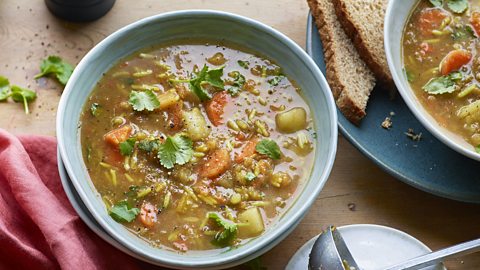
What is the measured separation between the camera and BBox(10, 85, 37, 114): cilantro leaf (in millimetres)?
4352

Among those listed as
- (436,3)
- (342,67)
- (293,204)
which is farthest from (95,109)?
(436,3)

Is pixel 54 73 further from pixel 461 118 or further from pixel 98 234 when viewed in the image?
pixel 461 118

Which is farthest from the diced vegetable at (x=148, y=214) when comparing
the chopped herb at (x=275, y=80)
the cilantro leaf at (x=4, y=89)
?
the cilantro leaf at (x=4, y=89)

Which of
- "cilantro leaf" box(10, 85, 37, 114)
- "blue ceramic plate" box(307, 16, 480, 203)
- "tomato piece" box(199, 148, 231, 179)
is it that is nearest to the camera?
"tomato piece" box(199, 148, 231, 179)

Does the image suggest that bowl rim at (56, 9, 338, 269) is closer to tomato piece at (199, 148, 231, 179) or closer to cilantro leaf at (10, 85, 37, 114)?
tomato piece at (199, 148, 231, 179)

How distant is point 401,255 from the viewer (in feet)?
13.4

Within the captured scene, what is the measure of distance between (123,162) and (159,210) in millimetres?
304

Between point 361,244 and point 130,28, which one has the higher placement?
point 130,28

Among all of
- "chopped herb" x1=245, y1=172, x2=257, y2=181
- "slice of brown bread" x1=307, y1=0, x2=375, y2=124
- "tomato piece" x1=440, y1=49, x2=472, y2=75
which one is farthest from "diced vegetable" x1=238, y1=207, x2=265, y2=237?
"tomato piece" x1=440, y1=49, x2=472, y2=75

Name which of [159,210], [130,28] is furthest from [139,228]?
A: [130,28]

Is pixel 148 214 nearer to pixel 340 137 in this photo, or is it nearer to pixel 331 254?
pixel 331 254

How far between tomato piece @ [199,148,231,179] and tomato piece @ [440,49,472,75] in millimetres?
1279

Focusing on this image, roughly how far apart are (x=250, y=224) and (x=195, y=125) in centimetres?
57

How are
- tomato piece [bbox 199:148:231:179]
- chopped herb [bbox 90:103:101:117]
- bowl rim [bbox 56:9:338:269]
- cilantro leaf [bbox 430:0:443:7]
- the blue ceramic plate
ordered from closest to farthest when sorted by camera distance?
bowl rim [bbox 56:9:338:269], tomato piece [bbox 199:148:231:179], chopped herb [bbox 90:103:101:117], the blue ceramic plate, cilantro leaf [bbox 430:0:443:7]
